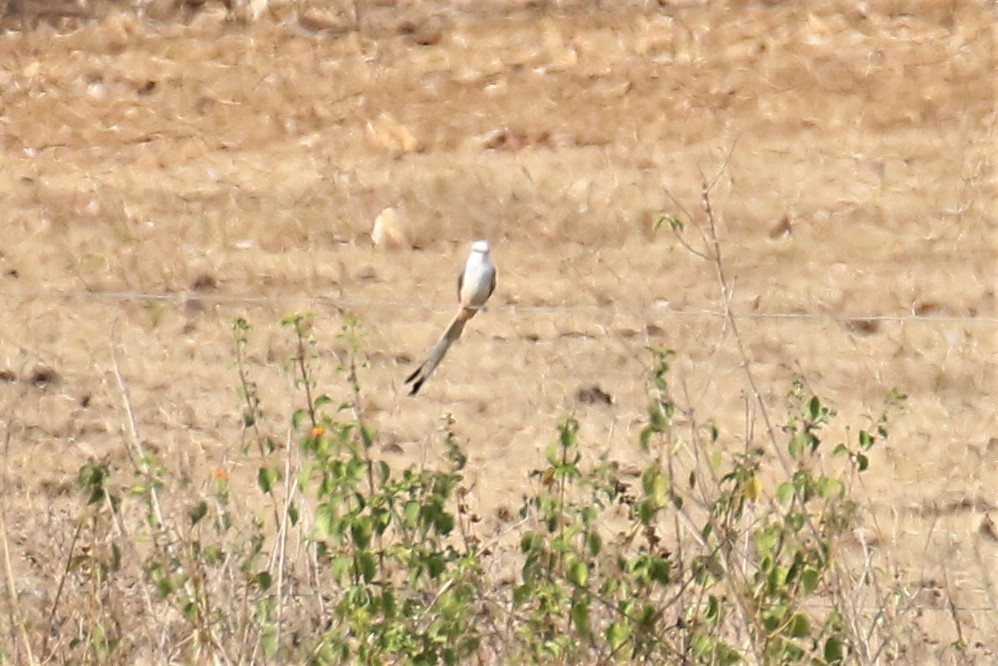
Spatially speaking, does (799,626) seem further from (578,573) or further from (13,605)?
(13,605)

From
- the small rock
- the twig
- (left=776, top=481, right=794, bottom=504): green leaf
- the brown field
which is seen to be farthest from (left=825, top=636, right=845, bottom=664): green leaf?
the small rock

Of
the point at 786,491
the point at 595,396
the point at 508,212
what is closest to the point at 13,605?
the point at 786,491

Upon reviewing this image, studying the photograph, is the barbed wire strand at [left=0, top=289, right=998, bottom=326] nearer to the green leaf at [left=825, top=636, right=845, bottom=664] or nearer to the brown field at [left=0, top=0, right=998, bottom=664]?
the brown field at [left=0, top=0, right=998, bottom=664]

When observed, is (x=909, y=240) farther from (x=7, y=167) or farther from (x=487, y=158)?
(x=7, y=167)

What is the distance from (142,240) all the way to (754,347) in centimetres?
272

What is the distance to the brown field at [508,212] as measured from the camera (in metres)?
7.36

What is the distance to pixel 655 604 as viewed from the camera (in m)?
3.66

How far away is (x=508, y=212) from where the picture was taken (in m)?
7.92

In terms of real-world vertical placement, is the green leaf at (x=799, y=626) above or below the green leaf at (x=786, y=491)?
below

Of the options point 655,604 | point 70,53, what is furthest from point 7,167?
point 655,604

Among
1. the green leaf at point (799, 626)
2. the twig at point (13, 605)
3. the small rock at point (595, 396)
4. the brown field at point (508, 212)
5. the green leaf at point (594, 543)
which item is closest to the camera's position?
the green leaf at point (799, 626)

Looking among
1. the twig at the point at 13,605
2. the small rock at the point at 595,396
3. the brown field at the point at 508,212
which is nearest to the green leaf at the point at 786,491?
the twig at the point at 13,605

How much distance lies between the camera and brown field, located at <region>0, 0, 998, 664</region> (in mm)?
7355

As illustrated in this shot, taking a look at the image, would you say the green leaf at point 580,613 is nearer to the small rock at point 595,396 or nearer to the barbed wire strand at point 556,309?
the barbed wire strand at point 556,309
